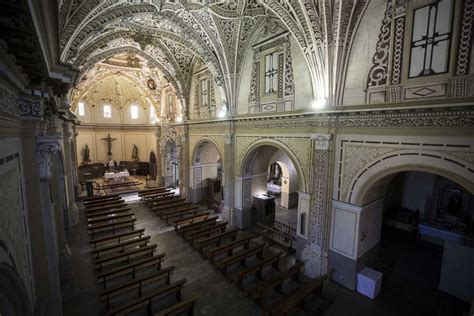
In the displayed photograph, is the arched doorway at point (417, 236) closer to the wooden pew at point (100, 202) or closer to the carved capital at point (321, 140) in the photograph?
the carved capital at point (321, 140)

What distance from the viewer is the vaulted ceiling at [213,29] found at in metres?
6.14

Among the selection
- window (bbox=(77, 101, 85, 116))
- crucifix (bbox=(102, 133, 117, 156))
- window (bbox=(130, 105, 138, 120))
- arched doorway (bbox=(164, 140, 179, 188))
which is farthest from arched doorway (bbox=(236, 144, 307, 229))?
window (bbox=(77, 101, 85, 116))

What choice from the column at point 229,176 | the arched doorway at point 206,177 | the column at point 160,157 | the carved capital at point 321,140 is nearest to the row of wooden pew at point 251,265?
the column at point 229,176

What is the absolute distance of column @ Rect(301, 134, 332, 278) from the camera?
6.90 meters

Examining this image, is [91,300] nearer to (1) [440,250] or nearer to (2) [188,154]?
(2) [188,154]

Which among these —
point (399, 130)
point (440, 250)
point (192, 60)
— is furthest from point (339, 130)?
point (192, 60)

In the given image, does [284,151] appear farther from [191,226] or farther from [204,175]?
[204,175]

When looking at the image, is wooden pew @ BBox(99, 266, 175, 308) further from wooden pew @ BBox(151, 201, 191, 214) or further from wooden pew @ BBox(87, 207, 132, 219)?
wooden pew @ BBox(87, 207, 132, 219)

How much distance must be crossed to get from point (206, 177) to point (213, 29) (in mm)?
9312

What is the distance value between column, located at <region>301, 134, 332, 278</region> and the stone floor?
0.79 metres

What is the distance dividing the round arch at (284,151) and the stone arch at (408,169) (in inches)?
63.4

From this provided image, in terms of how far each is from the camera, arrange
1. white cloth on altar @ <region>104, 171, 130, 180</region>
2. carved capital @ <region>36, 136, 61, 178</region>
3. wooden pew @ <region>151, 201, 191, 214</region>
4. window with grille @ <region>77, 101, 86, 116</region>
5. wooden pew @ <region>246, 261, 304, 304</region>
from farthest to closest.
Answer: window with grille @ <region>77, 101, 86, 116</region> → white cloth on altar @ <region>104, 171, 130, 180</region> → wooden pew @ <region>151, 201, 191, 214</region> → wooden pew @ <region>246, 261, 304, 304</region> → carved capital @ <region>36, 136, 61, 178</region>

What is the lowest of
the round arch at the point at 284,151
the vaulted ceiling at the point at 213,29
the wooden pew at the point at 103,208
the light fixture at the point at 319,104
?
the wooden pew at the point at 103,208

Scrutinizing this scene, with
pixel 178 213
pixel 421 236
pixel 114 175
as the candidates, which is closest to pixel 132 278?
pixel 178 213
